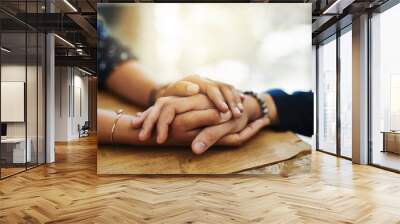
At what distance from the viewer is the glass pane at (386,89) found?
6.99m

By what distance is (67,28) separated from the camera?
8.36 m

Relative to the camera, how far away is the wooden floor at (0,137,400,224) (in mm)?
3900

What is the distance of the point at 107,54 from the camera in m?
6.42

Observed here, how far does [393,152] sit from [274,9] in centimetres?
353

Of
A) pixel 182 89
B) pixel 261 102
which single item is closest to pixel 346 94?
pixel 261 102

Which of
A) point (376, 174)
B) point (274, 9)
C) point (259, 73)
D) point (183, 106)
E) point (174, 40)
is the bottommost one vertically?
point (376, 174)

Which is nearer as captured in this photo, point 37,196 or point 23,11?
point 37,196

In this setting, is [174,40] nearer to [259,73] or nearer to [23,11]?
[259,73]

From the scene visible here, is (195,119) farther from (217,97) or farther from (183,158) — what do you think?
(183,158)

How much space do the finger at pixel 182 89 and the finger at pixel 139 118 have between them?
Answer: 18.0 inches

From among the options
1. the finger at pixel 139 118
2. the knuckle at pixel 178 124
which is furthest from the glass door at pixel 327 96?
the finger at pixel 139 118

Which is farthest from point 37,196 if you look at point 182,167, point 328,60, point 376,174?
point 328,60

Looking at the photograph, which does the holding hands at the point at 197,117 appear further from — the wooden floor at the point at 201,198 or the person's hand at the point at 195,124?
the wooden floor at the point at 201,198

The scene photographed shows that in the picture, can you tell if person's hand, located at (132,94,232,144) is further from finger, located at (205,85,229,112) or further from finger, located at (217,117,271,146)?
finger, located at (217,117,271,146)
